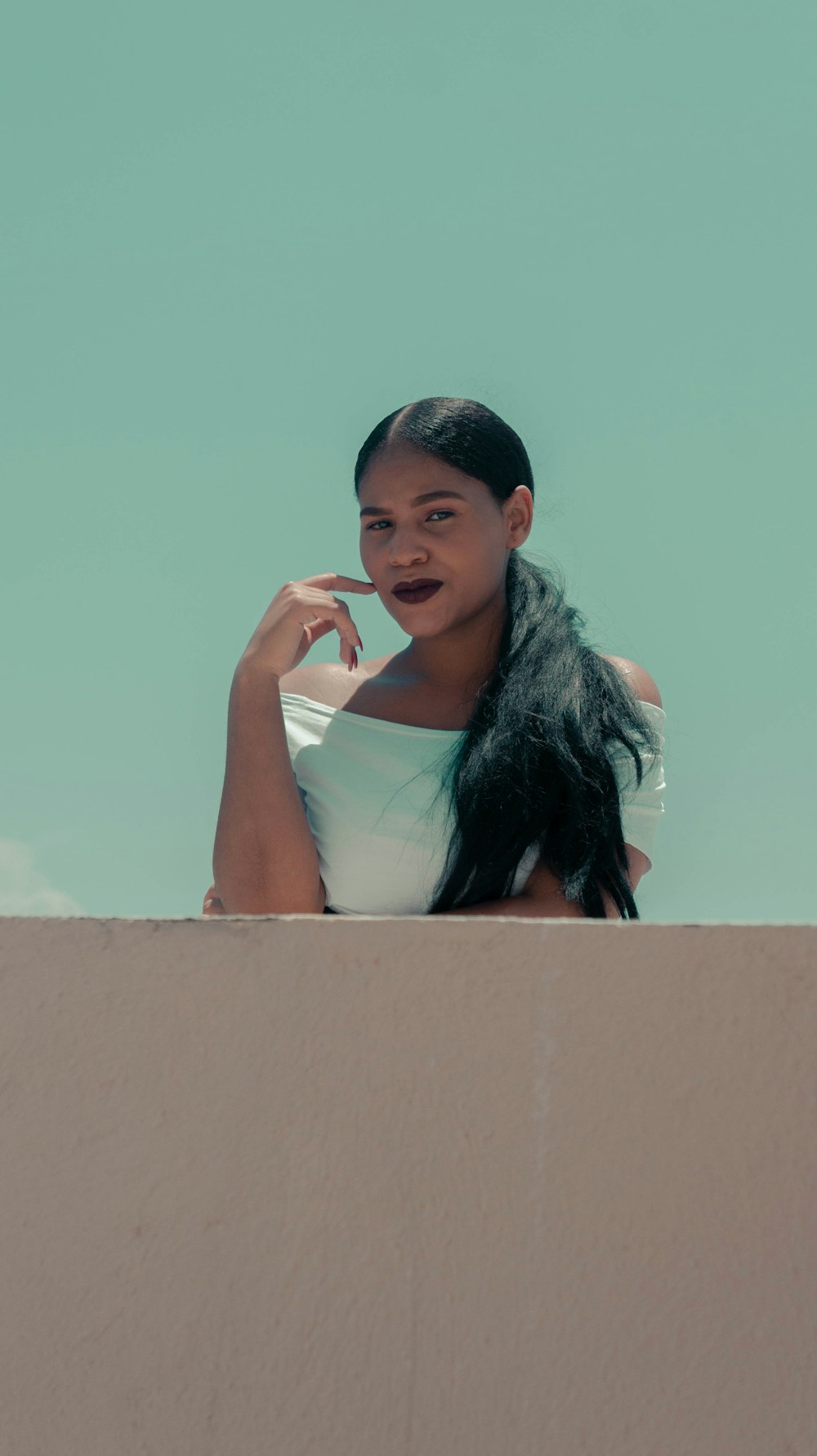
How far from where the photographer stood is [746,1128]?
125cm

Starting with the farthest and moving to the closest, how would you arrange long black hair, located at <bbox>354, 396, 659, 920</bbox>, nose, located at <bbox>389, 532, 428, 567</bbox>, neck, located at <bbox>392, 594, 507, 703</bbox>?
1. neck, located at <bbox>392, 594, 507, 703</bbox>
2. nose, located at <bbox>389, 532, 428, 567</bbox>
3. long black hair, located at <bbox>354, 396, 659, 920</bbox>

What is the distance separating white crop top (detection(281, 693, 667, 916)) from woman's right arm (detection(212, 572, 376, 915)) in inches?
2.5

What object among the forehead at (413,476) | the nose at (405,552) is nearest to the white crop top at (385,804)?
the nose at (405,552)

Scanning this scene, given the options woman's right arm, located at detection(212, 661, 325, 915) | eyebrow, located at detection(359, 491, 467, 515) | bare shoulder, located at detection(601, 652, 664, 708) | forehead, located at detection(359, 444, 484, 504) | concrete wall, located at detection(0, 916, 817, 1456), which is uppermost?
forehead, located at detection(359, 444, 484, 504)

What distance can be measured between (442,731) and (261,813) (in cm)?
38

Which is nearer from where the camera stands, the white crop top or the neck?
the white crop top

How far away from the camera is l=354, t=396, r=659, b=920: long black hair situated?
2189 millimetres

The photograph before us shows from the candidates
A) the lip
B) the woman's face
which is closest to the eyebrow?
the woman's face

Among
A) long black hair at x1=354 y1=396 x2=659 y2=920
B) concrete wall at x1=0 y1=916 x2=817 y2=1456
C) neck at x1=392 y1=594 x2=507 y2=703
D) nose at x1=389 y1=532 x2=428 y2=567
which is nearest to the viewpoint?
concrete wall at x1=0 y1=916 x2=817 y2=1456

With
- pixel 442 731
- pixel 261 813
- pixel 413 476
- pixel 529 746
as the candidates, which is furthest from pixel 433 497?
pixel 261 813

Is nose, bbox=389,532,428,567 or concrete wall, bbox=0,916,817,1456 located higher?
nose, bbox=389,532,428,567

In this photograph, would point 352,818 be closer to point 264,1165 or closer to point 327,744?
point 327,744

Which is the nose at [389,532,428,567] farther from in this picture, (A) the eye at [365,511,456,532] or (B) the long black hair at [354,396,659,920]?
(B) the long black hair at [354,396,659,920]

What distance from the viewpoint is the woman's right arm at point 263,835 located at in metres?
2.28
